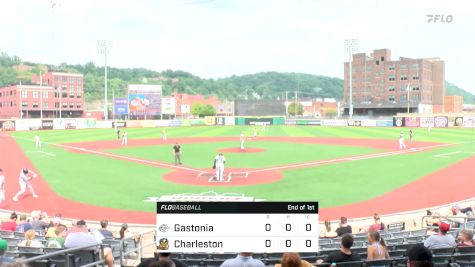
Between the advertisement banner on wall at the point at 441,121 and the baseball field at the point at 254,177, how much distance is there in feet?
128

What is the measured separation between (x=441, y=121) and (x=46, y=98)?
76611 millimetres

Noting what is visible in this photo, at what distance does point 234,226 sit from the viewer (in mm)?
4801

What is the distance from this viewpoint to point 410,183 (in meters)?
23.3

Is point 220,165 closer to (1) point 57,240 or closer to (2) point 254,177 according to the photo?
(2) point 254,177

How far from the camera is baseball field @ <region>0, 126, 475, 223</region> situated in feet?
62.6

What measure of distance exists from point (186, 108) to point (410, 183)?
373ft

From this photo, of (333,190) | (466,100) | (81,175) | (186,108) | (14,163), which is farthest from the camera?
(466,100)

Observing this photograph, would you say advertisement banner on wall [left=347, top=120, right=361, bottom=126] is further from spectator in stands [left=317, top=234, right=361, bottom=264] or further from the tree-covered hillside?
spectator in stands [left=317, top=234, right=361, bottom=264]

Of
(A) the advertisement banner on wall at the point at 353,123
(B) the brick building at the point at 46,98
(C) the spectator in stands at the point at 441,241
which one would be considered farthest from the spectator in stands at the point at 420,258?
(B) the brick building at the point at 46,98

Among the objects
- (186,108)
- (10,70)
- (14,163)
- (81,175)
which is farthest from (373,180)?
(186,108)

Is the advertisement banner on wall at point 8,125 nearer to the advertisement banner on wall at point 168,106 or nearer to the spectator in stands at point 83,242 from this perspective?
the advertisement banner on wall at point 168,106

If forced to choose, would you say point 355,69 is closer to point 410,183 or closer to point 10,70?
point 10,70

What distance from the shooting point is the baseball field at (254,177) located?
19.1 m

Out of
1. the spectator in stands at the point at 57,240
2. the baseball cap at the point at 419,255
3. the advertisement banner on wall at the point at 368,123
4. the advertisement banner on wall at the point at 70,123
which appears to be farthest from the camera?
the advertisement banner on wall at the point at 368,123
